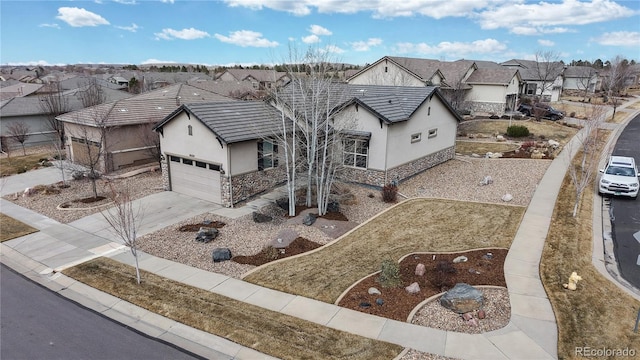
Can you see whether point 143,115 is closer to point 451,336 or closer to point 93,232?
point 93,232

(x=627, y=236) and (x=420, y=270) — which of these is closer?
(x=420, y=270)

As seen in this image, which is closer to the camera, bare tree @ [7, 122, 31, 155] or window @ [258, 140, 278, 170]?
window @ [258, 140, 278, 170]

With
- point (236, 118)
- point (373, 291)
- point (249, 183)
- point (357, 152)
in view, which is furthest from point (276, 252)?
point (357, 152)

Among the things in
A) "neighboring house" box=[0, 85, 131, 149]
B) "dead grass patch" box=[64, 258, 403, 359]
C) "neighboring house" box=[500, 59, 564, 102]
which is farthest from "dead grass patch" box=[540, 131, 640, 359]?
"neighboring house" box=[500, 59, 564, 102]

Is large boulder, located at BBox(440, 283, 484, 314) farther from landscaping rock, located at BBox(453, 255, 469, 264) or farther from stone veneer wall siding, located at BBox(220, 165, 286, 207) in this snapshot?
stone veneer wall siding, located at BBox(220, 165, 286, 207)

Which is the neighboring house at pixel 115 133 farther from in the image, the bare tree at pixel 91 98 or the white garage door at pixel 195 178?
the bare tree at pixel 91 98

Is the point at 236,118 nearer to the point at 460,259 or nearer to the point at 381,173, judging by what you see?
the point at 381,173

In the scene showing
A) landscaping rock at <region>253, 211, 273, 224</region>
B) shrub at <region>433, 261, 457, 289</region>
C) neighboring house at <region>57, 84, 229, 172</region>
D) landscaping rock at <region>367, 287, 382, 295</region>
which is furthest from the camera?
neighboring house at <region>57, 84, 229, 172</region>

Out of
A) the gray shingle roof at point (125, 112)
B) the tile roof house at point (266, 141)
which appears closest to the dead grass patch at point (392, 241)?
the tile roof house at point (266, 141)
